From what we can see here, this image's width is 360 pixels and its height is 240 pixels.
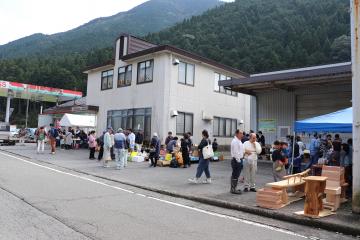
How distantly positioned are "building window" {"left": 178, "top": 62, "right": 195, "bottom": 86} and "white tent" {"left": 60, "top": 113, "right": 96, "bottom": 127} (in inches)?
352

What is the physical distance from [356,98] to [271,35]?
45683mm

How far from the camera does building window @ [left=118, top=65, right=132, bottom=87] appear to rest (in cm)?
2542

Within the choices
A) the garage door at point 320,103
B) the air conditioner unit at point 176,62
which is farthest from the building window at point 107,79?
the garage door at point 320,103

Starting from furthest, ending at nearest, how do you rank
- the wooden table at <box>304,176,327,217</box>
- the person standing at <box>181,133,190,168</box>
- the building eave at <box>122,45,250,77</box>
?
1. the building eave at <box>122,45,250,77</box>
2. the person standing at <box>181,133,190,168</box>
3. the wooden table at <box>304,176,327,217</box>

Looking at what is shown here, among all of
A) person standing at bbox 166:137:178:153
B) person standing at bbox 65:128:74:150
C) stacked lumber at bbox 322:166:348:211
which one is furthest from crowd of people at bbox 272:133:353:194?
person standing at bbox 65:128:74:150

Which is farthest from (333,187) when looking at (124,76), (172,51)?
(124,76)

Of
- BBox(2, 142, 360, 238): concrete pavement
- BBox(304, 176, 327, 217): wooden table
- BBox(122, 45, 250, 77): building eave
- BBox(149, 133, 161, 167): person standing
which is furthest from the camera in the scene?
BBox(122, 45, 250, 77): building eave

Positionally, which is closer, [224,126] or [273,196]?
[273,196]

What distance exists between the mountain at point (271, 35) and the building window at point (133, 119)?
21400 mm

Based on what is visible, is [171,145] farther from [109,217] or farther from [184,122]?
[109,217]

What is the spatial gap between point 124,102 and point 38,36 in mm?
149367

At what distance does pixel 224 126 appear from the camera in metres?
27.4

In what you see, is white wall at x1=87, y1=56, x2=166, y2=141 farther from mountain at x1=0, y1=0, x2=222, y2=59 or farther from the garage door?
mountain at x1=0, y1=0, x2=222, y2=59

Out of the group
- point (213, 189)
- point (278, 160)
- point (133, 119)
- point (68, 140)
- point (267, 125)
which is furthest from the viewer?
point (68, 140)
